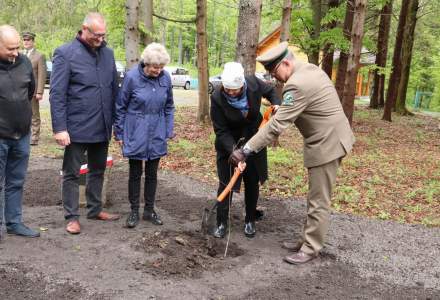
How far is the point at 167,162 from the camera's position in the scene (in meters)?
8.76

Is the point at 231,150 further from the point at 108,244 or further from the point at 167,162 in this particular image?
the point at 167,162

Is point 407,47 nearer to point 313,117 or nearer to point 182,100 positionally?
point 182,100

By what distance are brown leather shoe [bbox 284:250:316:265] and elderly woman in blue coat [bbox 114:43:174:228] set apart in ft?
5.60

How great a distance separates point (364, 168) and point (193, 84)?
96.9ft

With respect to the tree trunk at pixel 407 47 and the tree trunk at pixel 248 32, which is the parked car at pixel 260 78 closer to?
the tree trunk at pixel 248 32

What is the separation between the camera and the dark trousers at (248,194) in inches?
191

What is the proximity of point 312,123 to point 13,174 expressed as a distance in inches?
115

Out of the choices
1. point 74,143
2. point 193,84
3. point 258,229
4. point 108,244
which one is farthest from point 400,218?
point 193,84

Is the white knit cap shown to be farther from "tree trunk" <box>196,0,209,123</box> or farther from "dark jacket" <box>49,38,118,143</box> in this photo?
"tree trunk" <box>196,0,209,123</box>

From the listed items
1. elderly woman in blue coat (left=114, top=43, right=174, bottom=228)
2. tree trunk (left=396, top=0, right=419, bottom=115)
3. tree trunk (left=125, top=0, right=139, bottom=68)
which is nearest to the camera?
elderly woman in blue coat (left=114, top=43, right=174, bottom=228)

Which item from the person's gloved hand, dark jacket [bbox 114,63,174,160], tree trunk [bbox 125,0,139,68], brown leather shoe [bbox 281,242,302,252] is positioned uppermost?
tree trunk [bbox 125,0,139,68]

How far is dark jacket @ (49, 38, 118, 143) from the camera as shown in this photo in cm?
443

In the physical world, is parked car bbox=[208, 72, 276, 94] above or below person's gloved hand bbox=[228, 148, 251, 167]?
above

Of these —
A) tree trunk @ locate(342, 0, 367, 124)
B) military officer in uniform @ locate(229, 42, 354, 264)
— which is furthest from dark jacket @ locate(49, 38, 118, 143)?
tree trunk @ locate(342, 0, 367, 124)
